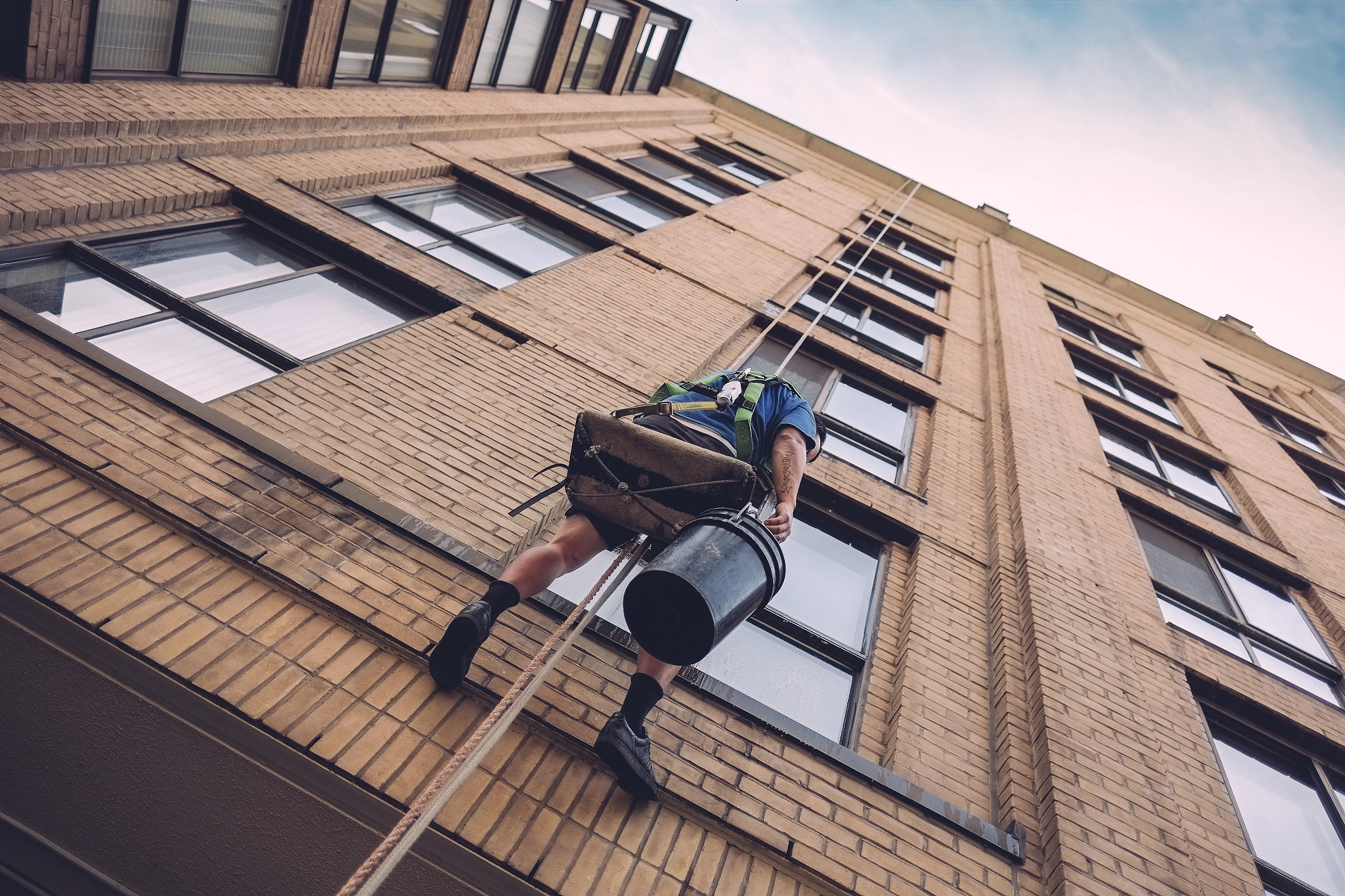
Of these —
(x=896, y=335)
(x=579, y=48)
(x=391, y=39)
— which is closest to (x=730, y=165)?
(x=579, y=48)

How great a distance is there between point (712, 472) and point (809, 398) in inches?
189

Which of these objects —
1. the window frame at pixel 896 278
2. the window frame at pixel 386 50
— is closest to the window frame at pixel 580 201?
the window frame at pixel 386 50

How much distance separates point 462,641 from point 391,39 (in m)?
8.04

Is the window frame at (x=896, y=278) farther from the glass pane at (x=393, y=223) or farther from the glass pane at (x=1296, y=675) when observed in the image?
the glass pane at (x=393, y=223)

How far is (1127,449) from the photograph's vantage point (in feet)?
30.4

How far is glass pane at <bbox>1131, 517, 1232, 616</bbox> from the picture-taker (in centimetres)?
679

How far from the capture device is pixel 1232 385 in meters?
13.2

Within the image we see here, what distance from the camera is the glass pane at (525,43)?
34.9 ft

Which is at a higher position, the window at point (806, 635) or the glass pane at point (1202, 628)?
the glass pane at point (1202, 628)

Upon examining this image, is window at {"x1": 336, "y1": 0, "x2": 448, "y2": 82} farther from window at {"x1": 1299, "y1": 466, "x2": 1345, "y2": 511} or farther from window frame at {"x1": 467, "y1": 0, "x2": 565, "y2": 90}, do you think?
window at {"x1": 1299, "y1": 466, "x2": 1345, "y2": 511}

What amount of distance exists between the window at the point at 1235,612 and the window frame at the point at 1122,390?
3.06 m

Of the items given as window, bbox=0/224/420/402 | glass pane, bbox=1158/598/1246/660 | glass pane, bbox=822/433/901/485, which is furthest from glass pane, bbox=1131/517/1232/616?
window, bbox=0/224/420/402

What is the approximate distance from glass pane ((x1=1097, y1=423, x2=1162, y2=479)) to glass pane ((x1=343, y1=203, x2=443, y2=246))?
292 inches

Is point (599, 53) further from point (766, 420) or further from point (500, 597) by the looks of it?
point (500, 597)
